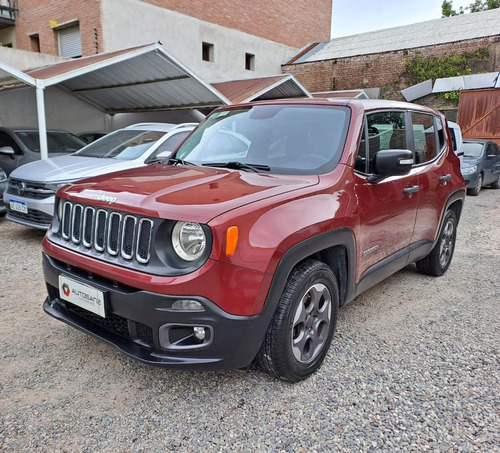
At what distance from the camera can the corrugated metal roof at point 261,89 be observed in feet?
37.6

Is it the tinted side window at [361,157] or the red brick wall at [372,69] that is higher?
the red brick wall at [372,69]

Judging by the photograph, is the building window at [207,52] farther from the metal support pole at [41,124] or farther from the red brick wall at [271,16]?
the metal support pole at [41,124]

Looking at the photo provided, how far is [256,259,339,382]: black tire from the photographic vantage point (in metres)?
2.46

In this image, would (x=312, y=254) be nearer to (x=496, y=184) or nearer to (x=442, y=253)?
(x=442, y=253)

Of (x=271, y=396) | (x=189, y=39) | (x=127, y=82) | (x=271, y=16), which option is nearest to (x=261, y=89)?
(x=127, y=82)

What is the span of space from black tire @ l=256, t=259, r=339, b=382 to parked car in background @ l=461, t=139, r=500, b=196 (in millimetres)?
9747

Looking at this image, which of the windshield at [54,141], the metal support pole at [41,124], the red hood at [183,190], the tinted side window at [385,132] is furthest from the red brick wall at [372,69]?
the red hood at [183,190]

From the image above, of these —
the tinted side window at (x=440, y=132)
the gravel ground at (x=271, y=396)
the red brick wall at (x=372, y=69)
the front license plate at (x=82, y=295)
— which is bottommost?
the gravel ground at (x=271, y=396)

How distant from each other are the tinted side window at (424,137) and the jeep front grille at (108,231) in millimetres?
2728

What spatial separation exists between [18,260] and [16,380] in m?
2.82

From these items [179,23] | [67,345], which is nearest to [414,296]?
[67,345]

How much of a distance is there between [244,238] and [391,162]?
139 cm

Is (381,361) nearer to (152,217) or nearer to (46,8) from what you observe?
(152,217)

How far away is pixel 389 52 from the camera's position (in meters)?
20.1
